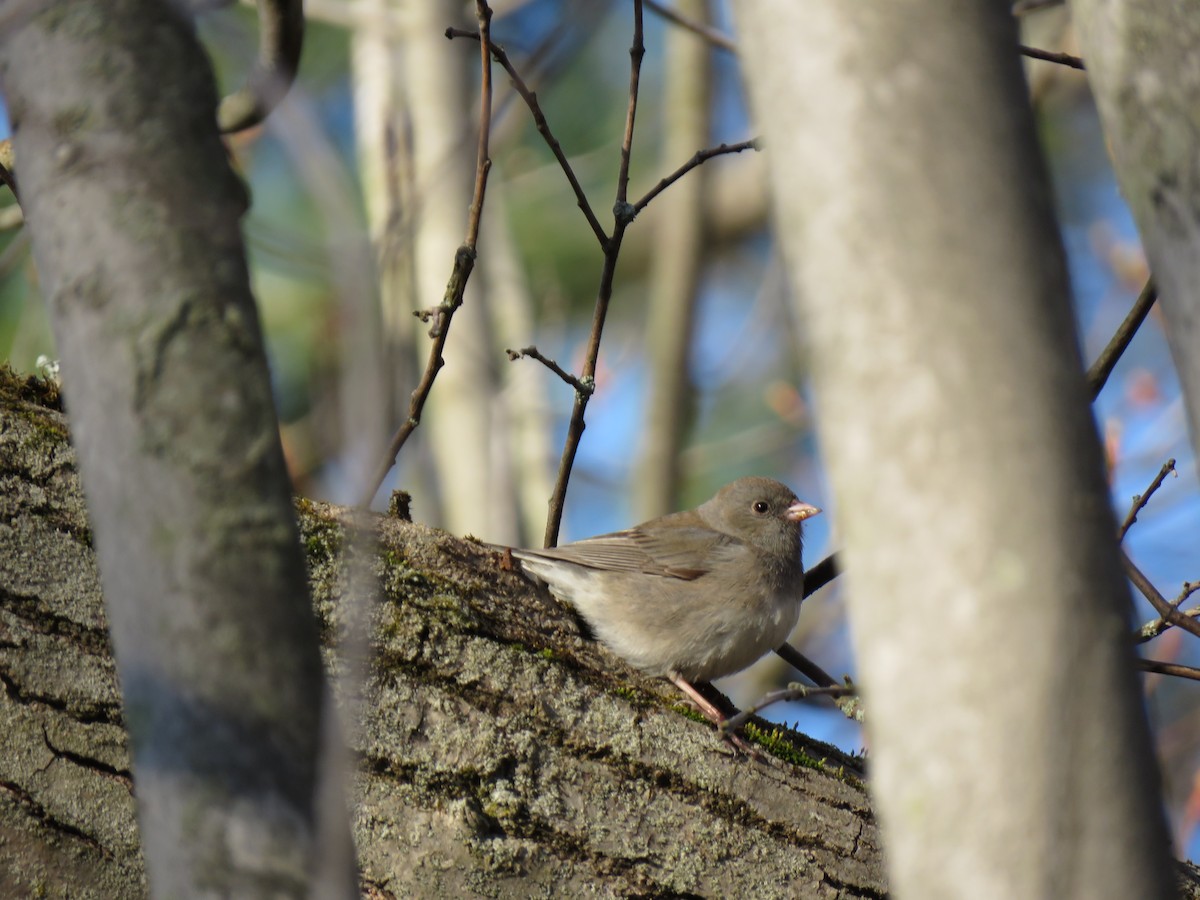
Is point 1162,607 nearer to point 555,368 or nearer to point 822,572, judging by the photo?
point 822,572

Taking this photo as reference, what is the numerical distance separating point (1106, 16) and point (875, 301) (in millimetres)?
548

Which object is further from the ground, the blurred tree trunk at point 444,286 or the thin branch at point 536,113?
the blurred tree trunk at point 444,286

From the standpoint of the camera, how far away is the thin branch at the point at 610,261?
2.94 metres

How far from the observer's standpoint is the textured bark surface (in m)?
2.13

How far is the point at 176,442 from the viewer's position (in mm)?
1279

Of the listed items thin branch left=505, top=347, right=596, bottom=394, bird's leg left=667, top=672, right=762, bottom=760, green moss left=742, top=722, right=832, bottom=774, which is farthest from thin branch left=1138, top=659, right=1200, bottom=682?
thin branch left=505, top=347, right=596, bottom=394

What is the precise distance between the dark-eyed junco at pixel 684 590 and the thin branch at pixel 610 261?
310 millimetres

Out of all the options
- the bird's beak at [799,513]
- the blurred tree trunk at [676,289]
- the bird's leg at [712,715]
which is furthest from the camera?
the blurred tree trunk at [676,289]

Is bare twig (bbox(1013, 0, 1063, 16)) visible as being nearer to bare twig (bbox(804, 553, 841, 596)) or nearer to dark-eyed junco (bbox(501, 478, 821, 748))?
bare twig (bbox(804, 553, 841, 596))

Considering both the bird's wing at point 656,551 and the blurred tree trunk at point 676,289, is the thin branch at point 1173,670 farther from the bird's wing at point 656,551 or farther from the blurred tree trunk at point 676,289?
the blurred tree trunk at point 676,289

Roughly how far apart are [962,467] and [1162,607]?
167 centimetres

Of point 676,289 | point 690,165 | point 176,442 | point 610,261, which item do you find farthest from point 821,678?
point 676,289

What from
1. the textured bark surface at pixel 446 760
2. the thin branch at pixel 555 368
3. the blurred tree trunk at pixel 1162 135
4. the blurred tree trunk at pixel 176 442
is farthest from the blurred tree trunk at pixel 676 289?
the blurred tree trunk at pixel 176 442

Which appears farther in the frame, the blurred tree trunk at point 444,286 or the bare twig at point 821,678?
the blurred tree trunk at point 444,286
